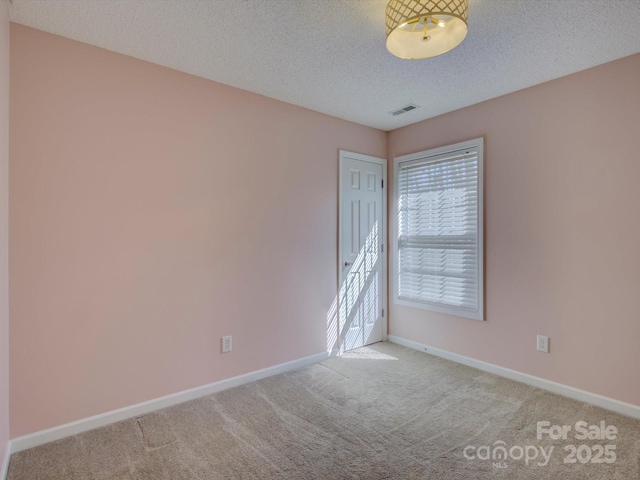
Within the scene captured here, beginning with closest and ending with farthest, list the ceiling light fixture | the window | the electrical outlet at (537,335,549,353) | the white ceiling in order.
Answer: the ceiling light fixture
the white ceiling
the electrical outlet at (537,335,549,353)
the window

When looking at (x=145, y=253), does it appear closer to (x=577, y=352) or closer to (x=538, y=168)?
(x=538, y=168)

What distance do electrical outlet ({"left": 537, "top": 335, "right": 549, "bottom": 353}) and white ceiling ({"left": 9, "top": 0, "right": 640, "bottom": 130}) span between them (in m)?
2.08

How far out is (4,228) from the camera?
1867mm

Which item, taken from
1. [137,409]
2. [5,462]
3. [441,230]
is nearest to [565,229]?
[441,230]

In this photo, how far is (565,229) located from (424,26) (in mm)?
1928

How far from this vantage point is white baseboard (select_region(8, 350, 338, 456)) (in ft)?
6.67

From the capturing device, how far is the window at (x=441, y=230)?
3240mm

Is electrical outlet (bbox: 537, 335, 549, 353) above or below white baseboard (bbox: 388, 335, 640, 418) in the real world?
above

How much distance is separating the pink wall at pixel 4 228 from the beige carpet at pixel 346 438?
13.1 inches

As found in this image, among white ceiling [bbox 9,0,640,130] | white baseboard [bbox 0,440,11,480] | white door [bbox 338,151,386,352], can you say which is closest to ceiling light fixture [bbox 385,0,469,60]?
white ceiling [bbox 9,0,640,130]

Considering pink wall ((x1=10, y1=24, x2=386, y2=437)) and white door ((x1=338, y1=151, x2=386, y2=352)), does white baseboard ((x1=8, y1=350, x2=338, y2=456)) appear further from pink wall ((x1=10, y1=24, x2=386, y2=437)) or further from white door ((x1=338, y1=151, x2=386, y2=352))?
white door ((x1=338, y1=151, x2=386, y2=352))

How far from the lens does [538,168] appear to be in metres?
2.81

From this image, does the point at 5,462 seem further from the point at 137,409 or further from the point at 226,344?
the point at 226,344

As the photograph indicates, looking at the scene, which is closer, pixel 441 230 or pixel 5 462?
pixel 5 462
